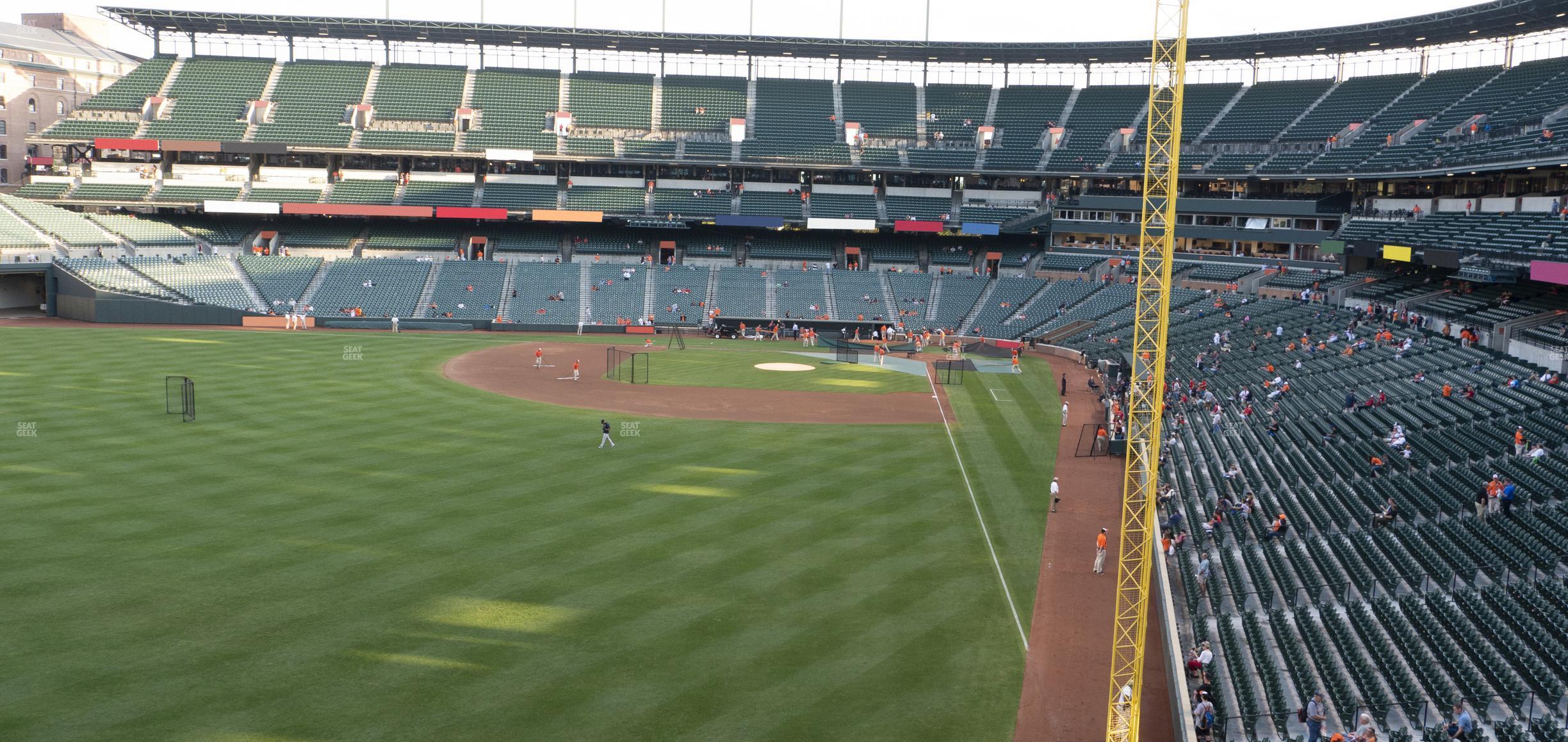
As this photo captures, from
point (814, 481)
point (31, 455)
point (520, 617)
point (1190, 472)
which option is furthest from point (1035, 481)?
point (31, 455)

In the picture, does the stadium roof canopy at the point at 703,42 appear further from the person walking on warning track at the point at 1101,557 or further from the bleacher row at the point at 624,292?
the person walking on warning track at the point at 1101,557

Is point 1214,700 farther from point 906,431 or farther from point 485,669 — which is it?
point 906,431

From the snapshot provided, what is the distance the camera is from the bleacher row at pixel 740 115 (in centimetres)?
7969

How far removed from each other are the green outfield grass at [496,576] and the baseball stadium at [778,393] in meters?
0.15

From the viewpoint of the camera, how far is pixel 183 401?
41.5 meters

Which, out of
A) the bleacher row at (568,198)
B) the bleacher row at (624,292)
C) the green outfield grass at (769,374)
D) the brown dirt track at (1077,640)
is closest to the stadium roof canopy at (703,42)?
the bleacher row at (568,198)

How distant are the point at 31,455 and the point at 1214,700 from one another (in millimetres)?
33598

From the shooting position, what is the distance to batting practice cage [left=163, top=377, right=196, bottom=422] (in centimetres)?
3909

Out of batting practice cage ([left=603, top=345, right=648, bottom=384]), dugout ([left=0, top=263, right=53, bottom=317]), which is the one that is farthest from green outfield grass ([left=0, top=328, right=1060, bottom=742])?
dugout ([left=0, top=263, right=53, bottom=317])

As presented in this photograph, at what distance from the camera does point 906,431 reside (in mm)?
42281

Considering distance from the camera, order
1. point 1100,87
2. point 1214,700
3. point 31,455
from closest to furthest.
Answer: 1. point 1214,700
2. point 31,455
3. point 1100,87

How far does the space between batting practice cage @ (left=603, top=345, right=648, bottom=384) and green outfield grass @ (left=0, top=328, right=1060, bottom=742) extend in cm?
1122

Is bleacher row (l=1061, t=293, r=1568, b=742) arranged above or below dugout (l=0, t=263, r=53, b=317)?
below

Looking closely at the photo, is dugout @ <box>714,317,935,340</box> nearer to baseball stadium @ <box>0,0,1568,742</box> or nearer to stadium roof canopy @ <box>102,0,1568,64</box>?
baseball stadium @ <box>0,0,1568,742</box>
